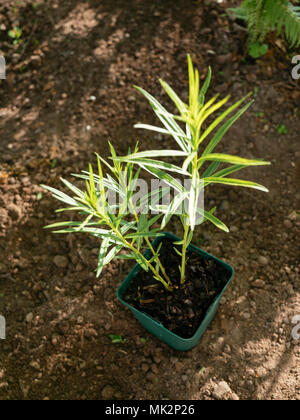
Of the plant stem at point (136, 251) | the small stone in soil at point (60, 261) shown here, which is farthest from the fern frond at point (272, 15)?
the small stone in soil at point (60, 261)

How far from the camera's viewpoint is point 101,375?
1.91m

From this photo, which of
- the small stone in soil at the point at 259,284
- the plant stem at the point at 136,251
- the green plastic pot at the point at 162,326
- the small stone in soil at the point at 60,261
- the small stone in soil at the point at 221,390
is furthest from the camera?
the small stone in soil at the point at 60,261

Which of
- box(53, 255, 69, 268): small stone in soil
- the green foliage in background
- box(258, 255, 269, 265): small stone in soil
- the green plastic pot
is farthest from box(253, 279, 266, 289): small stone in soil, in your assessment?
the green foliage in background

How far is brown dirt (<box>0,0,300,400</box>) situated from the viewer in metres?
1.90

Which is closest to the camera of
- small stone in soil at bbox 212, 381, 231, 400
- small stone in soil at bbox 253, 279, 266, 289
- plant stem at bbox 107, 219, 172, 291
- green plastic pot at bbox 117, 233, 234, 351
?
plant stem at bbox 107, 219, 172, 291

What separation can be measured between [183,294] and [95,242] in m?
0.75

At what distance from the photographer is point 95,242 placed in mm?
2227

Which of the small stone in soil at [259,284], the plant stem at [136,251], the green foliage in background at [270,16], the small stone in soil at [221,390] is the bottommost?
the small stone in soil at [221,390]

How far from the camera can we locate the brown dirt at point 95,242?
190 cm

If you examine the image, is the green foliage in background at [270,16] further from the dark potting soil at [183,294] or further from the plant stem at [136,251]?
the plant stem at [136,251]

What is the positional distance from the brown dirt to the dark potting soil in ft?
1.09

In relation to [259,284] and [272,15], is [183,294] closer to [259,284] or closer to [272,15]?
[259,284]

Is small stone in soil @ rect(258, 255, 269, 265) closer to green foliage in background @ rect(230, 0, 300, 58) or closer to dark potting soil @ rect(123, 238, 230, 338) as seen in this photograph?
dark potting soil @ rect(123, 238, 230, 338)

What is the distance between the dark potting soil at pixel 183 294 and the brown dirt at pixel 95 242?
0.33 m
